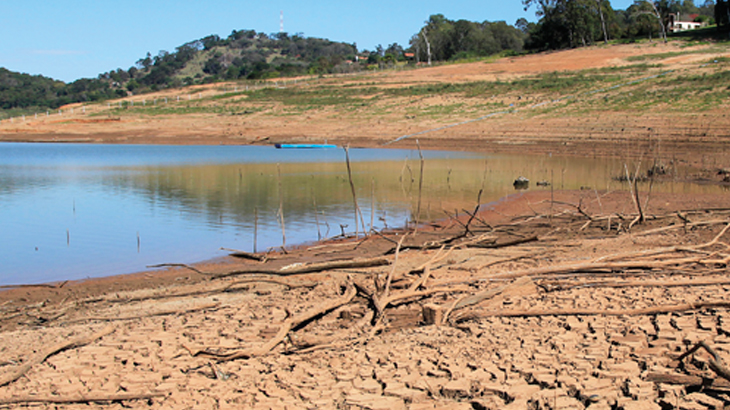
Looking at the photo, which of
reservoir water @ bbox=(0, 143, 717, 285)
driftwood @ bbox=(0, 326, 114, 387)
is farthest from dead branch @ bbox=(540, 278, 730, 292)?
reservoir water @ bbox=(0, 143, 717, 285)

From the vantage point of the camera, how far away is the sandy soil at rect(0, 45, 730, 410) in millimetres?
3389

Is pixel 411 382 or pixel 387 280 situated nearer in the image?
pixel 411 382

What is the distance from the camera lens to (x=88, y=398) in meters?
3.50

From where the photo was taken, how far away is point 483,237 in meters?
7.86

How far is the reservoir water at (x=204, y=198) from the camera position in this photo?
9531 millimetres

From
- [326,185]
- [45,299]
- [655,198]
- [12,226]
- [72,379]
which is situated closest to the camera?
[72,379]

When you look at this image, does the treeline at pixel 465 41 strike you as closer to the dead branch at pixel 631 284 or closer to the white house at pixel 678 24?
the white house at pixel 678 24

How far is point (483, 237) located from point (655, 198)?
6.97m

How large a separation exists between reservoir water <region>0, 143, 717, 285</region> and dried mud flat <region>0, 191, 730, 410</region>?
283cm

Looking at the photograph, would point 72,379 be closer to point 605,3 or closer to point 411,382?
point 411,382

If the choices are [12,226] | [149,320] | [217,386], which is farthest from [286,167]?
[217,386]

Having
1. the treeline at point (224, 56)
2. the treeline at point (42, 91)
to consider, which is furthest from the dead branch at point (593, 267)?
the treeline at point (224, 56)

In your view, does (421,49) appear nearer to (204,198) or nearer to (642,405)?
(204,198)

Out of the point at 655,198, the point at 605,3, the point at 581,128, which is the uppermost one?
the point at 605,3
